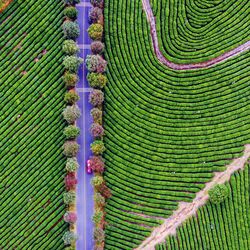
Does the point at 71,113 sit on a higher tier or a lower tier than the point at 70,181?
higher

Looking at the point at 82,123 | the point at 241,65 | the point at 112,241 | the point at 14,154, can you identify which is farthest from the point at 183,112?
the point at 14,154

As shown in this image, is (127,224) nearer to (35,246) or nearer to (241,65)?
(35,246)

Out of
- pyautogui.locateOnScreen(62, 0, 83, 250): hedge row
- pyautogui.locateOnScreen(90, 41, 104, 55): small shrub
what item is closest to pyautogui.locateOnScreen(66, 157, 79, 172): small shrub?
pyautogui.locateOnScreen(62, 0, 83, 250): hedge row

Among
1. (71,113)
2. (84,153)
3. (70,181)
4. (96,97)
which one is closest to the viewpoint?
(70,181)

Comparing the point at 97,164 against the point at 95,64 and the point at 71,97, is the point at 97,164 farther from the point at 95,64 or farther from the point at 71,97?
the point at 95,64

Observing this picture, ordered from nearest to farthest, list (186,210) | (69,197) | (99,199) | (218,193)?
1. (69,197)
2. (99,199)
3. (218,193)
4. (186,210)

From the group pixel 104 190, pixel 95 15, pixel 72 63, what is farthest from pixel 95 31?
pixel 104 190

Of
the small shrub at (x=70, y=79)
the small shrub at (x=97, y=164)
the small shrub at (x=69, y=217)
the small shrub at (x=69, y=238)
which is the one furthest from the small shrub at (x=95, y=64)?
the small shrub at (x=69, y=238)
